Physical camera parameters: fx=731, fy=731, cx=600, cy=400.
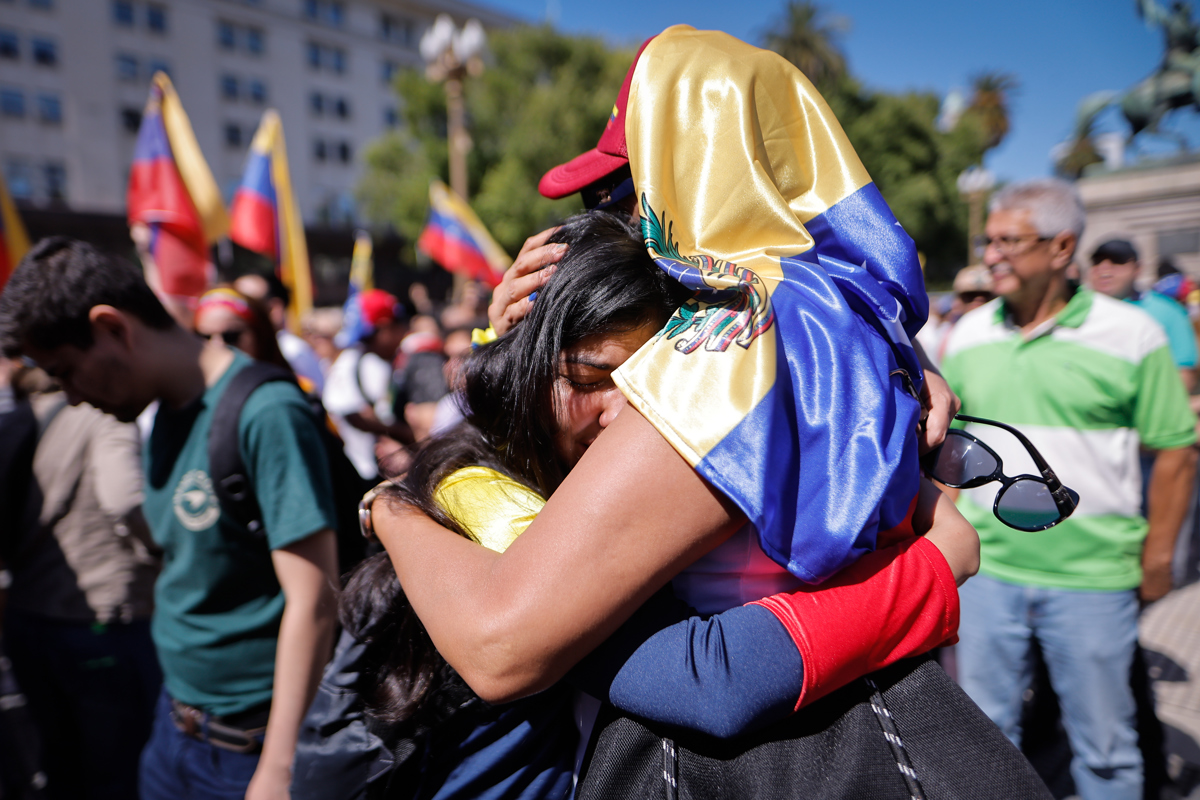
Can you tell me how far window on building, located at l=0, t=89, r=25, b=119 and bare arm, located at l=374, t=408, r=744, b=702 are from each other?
1454 inches

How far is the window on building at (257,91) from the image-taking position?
34812 millimetres

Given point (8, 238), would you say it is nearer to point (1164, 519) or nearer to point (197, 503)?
point (197, 503)

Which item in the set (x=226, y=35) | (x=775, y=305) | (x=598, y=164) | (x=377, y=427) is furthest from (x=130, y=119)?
(x=775, y=305)

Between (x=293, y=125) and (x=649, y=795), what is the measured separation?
40804 millimetres

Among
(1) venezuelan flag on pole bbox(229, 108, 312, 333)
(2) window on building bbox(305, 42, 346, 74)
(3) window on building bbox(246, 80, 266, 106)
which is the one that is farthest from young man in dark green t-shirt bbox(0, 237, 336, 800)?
(2) window on building bbox(305, 42, 346, 74)

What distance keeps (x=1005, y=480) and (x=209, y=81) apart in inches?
1560

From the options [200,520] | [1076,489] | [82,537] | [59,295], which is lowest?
[82,537]

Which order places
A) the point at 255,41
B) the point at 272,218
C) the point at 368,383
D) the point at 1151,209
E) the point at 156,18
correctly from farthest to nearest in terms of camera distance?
the point at 255,41
the point at 156,18
the point at 1151,209
the point at 272,218
the point at 368,383

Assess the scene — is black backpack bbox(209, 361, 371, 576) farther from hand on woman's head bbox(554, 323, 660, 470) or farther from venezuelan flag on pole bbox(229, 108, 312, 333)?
venezuelan flag on pole bbox(229, 108, 312, 333)

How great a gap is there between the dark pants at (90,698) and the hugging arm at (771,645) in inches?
97.5

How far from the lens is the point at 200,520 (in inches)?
71.7

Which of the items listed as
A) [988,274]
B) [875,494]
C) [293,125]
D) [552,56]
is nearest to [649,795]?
[875,494]

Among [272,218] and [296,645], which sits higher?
[272,218]

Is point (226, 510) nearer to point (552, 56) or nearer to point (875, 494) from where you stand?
point (875, 494)
